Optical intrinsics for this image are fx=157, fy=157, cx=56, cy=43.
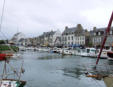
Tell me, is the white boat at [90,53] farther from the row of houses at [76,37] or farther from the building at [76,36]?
the building at [76,36]

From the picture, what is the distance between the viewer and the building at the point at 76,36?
106 meters

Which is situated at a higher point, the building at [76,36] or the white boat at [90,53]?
the building at [76,36]

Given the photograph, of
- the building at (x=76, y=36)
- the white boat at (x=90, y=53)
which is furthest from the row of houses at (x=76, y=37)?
the white boat at (x=90, y=53)

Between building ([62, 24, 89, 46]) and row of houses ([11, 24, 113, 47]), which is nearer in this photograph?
row of houses ([11, 24, 113, 47])

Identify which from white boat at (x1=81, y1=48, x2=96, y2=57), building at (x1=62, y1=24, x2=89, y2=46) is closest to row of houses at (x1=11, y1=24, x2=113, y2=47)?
building at (x1=62, y1=24, x2=89, y2=46)

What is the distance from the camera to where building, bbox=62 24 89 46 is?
106m

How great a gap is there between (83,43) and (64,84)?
8640cm

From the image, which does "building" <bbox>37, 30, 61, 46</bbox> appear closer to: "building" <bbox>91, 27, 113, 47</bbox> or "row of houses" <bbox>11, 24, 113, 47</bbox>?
"row of houses" <bbox>11, 24, 113, 47</bbox>

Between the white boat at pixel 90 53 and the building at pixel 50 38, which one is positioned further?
the building at pixel 50 38

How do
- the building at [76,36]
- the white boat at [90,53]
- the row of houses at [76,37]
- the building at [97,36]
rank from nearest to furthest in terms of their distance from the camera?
the white boat at [90,53] < the building at [97,36] < the row of houses at [76,37] < the building at [76,36]

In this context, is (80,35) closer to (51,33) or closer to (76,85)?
(51,33)

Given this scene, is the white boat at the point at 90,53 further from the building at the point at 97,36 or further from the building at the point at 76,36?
the building at the point at 76,36

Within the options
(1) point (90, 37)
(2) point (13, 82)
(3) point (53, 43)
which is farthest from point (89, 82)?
(3) point (53, 43)

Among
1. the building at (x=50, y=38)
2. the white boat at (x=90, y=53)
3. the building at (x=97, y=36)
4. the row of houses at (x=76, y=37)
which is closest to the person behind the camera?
the white boat at (x=90, y=53)
